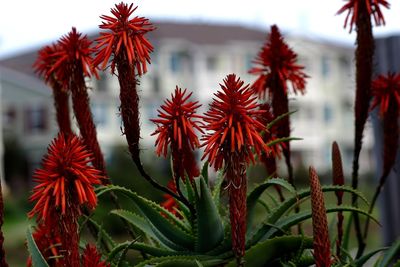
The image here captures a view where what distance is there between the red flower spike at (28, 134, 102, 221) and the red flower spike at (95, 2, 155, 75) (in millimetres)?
213

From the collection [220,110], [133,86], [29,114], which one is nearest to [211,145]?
[220,110]

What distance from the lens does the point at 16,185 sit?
39875mm

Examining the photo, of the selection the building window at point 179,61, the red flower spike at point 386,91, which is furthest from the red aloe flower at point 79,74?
the building window at point 179,61

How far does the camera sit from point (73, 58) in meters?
1.87

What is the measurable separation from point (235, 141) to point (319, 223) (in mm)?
191

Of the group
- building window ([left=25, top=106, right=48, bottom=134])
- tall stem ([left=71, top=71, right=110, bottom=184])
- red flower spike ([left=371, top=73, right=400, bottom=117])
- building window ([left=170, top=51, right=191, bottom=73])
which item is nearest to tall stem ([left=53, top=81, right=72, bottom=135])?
tall stem ([left=71, top=71, right=110, bottom=184])

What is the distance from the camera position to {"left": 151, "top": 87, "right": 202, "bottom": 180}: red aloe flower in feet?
4.95

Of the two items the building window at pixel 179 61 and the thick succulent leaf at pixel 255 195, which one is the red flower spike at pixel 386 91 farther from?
the building window at pixel 179 61

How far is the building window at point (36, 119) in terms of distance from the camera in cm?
4294

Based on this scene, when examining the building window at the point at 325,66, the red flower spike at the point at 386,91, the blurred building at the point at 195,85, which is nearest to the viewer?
the red flower spike at the point at 386,91

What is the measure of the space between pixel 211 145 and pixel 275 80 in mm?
682

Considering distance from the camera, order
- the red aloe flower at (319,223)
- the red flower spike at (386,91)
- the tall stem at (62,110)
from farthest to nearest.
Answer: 1. the red flower spike at (386,91)
2. the tall stem at (62,110)
3. the red aloe flower at (319,223)

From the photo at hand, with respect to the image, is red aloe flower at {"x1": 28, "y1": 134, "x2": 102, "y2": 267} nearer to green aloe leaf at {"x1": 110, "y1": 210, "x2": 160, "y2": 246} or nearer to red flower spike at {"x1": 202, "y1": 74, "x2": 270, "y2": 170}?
red flower spike at {"x1": 202, "y1": 74, "x2": 270, "y2": 170}

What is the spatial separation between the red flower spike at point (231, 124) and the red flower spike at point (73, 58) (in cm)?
52
